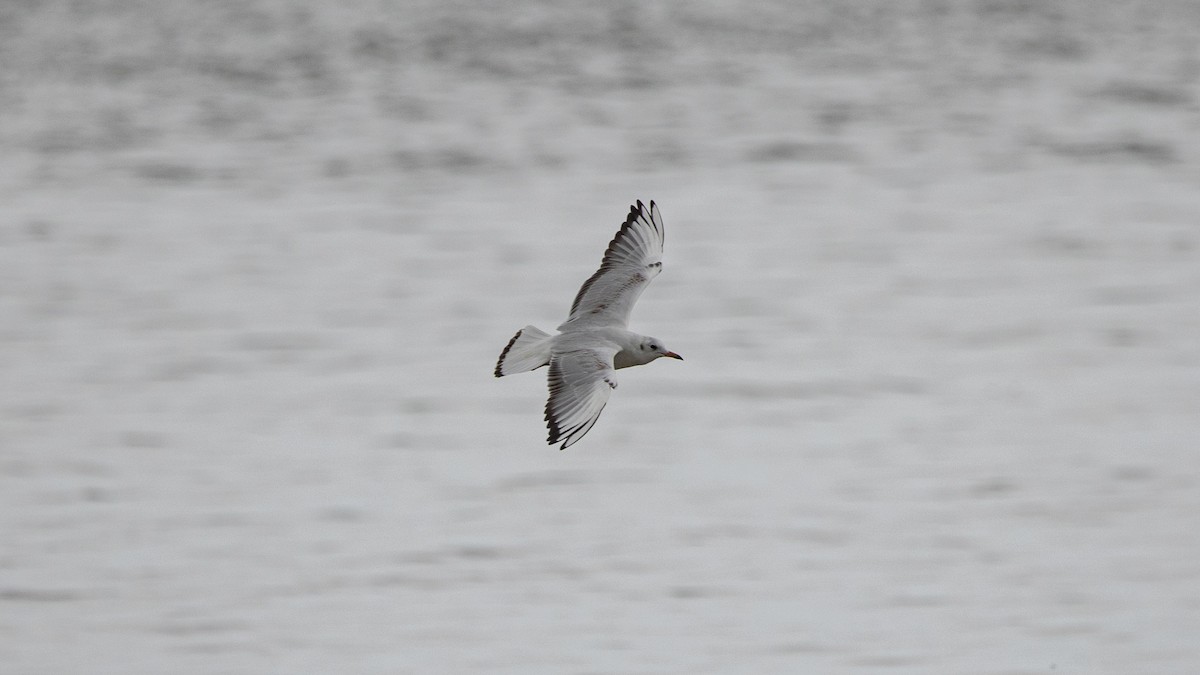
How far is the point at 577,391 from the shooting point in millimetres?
6727

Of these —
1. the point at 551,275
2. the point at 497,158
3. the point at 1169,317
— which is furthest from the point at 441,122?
the point at 1169,317

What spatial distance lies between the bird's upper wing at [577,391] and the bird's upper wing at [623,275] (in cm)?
66

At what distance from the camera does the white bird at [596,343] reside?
6637mm

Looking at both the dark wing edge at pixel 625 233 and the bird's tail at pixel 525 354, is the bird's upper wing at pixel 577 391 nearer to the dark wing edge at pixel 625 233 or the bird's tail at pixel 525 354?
the bird's tail at pixel 525 354

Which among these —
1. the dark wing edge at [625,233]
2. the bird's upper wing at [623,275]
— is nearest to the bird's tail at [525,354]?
the bird's upper wing at [623,275]

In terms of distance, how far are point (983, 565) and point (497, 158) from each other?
32.2 feet

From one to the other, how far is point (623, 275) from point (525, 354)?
1060 mm

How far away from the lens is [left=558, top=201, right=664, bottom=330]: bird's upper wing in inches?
308

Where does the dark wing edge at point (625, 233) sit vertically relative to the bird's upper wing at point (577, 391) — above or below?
above

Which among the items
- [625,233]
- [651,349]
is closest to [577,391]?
[651,349]

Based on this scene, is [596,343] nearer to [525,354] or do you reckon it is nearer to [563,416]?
[525,354]

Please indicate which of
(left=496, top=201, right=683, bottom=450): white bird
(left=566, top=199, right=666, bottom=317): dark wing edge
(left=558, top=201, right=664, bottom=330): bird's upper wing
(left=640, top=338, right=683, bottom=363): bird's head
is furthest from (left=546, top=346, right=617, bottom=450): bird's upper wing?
(left=566, top=199, right=666, bottom=317): dark wing edge

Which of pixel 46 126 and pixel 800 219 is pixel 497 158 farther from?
pixel 46 126

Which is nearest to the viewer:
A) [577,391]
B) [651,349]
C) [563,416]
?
[563,416]
